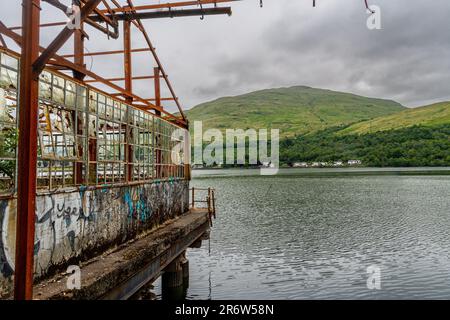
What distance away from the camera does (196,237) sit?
16812 mm

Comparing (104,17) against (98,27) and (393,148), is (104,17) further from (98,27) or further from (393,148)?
(393,148)

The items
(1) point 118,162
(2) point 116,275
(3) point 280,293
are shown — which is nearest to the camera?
(2) point 116,275

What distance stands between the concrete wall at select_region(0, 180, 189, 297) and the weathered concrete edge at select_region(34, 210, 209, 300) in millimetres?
298

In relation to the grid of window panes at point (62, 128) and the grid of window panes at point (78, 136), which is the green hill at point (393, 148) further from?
the grid of window panes at point (62, 128)

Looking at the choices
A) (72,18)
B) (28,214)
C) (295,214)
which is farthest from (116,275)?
(295,214)

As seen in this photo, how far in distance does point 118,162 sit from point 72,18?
6.20m

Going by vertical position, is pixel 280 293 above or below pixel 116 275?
below

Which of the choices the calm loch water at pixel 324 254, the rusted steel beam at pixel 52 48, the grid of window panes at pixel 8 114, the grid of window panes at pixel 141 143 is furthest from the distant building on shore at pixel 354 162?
the rusted steel beam at pixel 52 48

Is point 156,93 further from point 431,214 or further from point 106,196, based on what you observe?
point 431,214

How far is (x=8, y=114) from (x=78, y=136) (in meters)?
2.45

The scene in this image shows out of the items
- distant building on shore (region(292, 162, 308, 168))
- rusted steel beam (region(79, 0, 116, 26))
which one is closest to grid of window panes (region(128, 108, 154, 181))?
rusted steel beam (region(79, 0, 116, 26))

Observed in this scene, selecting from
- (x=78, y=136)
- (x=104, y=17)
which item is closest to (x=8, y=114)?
(x=78, y=136)

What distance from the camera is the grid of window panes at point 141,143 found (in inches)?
513

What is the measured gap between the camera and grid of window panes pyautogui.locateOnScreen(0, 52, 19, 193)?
7156 millimetres
